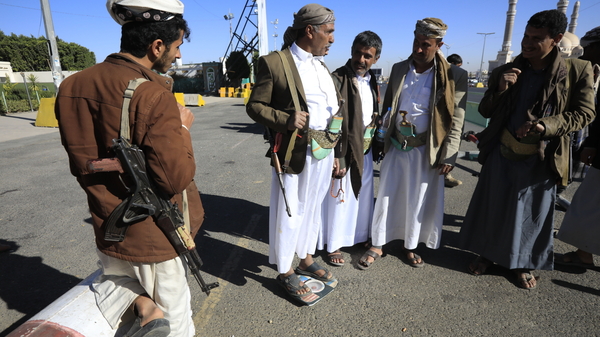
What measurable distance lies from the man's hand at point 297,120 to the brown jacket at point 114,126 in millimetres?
889

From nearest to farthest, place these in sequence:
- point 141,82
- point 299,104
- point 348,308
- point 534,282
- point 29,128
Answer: point 141,82, point 299,104, point 348,308, point 534,282, point 29,128

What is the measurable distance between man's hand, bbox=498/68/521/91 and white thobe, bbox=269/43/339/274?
132 cm

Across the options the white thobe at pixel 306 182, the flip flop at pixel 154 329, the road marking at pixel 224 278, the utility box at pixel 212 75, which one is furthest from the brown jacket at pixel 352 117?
the utility box at pixel 212 75

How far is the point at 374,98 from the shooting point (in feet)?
10.2

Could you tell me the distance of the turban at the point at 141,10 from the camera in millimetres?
1392

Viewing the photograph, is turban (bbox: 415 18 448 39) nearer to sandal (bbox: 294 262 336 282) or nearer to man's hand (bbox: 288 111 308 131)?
man's hand (bbox: 288 111 308 131)

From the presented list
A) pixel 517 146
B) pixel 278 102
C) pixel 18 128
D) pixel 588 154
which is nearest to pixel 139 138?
pixel 278 102

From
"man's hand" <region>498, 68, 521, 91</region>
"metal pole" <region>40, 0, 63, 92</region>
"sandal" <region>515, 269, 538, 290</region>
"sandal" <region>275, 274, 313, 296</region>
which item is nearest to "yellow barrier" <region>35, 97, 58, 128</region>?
"metal pole" <region>40, 0, 63, 92</region>

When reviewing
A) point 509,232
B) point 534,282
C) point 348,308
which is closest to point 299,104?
point 348,308

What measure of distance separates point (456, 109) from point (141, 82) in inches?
97.7

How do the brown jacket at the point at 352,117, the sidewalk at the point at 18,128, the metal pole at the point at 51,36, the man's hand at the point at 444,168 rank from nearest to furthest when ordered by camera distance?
the brown jacket at the point at 352,117 → the man's hand at the point at 444,168 → the sidewalk at the point at 18,128 → the metal pole at the point at 51,36

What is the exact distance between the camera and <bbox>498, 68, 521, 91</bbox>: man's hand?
102 inches

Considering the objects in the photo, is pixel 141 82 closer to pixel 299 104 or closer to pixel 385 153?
pixel 299 104

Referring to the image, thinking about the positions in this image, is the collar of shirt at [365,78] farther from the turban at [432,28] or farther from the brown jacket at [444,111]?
the turban at [432,28]
